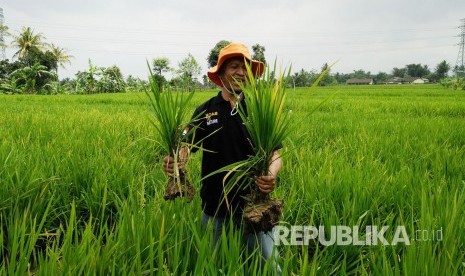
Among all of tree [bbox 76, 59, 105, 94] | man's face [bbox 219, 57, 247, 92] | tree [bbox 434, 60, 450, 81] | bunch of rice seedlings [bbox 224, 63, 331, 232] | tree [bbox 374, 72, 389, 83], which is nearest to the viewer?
bunch of rice seedlings [bbox 224, 63, 331, 232]

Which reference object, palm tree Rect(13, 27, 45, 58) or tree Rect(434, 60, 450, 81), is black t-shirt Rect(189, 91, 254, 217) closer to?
palm tree Rect(13, 27, 45, 58)

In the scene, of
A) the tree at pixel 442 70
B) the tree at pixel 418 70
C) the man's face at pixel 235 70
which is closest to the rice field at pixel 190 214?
the man's face at pixel 235 70

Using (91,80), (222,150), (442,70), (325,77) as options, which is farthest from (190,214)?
(442,70)

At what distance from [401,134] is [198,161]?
2646mm

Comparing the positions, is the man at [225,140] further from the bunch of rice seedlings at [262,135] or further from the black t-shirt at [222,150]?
the bunch of rice seedlings at [262,135]

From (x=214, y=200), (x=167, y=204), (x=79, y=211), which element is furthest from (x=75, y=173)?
(x=214, y=200)

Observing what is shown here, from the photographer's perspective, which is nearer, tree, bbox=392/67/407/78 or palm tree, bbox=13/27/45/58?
palm tree, bbox=13/27/45/58

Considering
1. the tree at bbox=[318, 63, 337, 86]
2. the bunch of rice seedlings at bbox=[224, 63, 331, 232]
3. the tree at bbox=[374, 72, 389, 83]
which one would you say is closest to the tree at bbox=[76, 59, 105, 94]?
the tree at bbox=[318, 63, 337, 86]

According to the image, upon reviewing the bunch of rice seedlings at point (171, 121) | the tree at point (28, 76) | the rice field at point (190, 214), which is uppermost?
the tree at point (28, 76)

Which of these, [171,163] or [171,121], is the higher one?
[171,121]

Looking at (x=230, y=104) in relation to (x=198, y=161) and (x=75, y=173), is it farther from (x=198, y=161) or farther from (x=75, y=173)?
(x=198, y=161)

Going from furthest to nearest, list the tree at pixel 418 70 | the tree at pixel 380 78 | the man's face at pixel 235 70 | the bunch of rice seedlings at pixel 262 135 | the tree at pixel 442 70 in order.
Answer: the tree at pixel 418 70 < the tree at pixel 380 78 < the tree at pixel 442 70 < the man's face at pixel 235 70 < the bunch of rice seedlings at pixel 262 135

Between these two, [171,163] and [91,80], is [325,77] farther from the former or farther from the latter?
[91,80]

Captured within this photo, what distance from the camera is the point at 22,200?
1624mm
